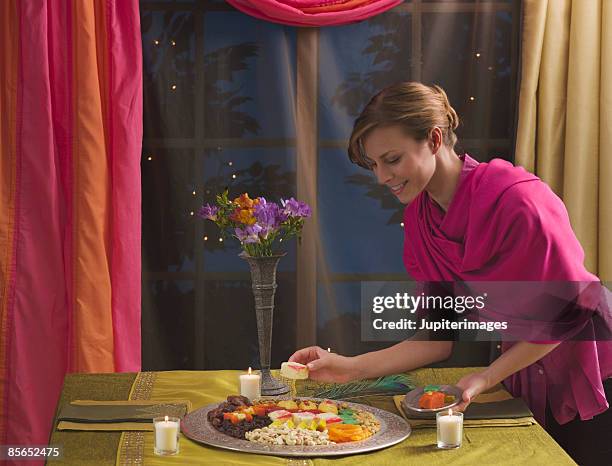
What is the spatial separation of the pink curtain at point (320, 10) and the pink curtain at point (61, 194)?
16.0 inches

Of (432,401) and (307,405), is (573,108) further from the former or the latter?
(307,405)

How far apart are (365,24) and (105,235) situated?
1.15 meters

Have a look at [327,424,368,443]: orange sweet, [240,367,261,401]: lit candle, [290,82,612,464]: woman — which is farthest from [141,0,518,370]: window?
[327,424,368,443]: orange sweet

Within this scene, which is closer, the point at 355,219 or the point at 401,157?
the point at 401,157

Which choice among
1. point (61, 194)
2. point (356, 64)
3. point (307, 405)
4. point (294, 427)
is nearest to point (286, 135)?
point (356, 64)

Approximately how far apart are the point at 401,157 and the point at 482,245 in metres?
0.28

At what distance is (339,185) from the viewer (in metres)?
3.28

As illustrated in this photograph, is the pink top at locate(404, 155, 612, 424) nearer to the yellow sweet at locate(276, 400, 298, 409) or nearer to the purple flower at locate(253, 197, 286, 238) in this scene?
the purple flower at locate(253, 197, 286, 238)

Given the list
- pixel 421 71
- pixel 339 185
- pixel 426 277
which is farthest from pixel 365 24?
pixel 426 277

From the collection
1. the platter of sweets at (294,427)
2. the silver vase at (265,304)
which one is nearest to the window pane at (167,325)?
the silver vase at (265,304)

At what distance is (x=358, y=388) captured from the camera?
207cm

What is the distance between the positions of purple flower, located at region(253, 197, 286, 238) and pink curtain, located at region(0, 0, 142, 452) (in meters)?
1.08

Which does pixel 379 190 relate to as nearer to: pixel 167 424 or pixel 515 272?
pixel 515 272

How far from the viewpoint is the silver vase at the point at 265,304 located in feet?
6.84
